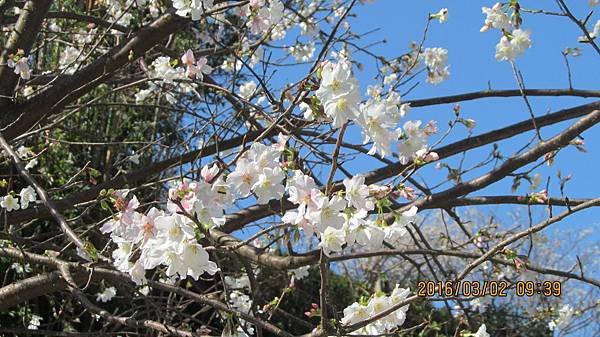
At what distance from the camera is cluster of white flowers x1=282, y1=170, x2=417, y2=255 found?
1464 millimetres

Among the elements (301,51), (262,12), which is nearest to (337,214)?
(262,12)

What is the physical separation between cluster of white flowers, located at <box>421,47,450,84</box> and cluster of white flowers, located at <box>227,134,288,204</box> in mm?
2256

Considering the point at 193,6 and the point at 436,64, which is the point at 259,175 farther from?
the point at 436,64

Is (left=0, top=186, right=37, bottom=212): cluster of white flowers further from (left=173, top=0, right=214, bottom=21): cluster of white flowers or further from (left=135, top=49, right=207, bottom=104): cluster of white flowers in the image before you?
(left=173, top=0, right=214, bottom=21): cluster of white flowers

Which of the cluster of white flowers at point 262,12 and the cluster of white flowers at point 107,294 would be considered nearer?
the cluster of white flowers at point 262,12

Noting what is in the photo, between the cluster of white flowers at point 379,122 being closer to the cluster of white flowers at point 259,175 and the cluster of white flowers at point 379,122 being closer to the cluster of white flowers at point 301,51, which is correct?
the cluster of white flowers at point 259,175

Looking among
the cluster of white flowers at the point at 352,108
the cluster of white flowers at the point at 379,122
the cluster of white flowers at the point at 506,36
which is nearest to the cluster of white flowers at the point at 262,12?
the cluster of white flowers at the point at 506,36

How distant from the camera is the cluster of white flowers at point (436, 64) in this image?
365 cm

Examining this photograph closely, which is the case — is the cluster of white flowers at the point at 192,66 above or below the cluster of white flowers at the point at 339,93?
above

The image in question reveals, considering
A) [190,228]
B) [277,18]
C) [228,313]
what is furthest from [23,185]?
[190,228]

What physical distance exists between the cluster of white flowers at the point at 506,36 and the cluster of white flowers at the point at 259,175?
1442 millimetres

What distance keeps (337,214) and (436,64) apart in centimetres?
237

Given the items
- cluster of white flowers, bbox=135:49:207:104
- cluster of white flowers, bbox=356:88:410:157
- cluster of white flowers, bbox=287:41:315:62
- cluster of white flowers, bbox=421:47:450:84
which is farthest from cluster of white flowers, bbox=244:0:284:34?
cluster of white flowers, bbox=287:41:315:62

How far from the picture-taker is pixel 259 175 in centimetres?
156
